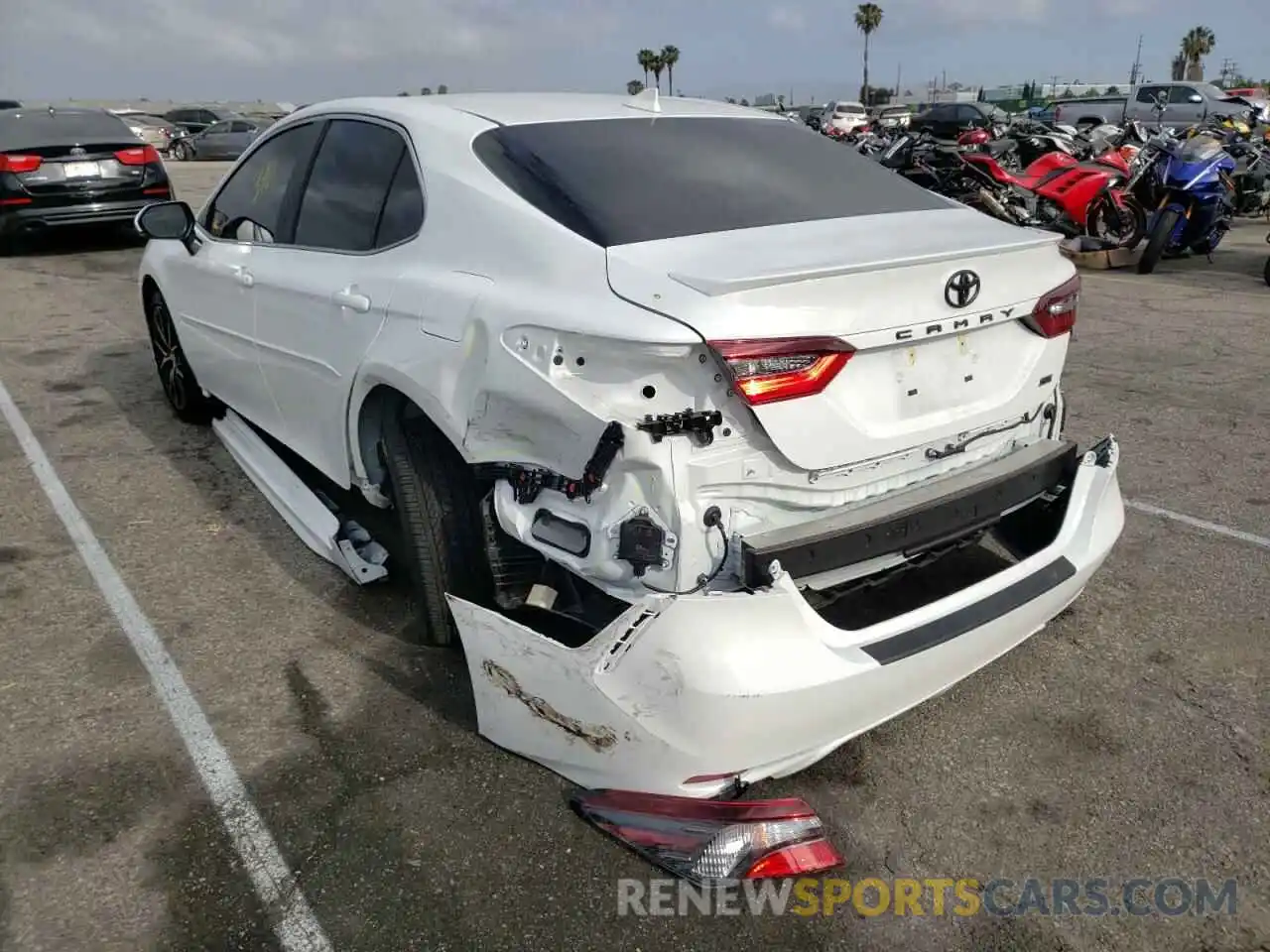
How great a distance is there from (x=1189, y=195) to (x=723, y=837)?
33.2 feet

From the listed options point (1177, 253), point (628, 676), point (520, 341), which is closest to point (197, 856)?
point (628, 676)

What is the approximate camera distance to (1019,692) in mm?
2992

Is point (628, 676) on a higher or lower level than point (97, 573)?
higher

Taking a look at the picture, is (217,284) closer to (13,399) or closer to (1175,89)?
(13,399)

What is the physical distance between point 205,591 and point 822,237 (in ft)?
8.50

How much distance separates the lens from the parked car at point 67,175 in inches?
417

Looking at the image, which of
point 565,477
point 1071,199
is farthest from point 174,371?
point 1071,199

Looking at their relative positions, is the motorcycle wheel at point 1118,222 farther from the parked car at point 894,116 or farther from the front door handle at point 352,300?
the parked car at point 894,116

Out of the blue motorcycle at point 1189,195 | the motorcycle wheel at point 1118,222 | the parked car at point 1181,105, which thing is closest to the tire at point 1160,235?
the blue motorcycle at point 1189,195

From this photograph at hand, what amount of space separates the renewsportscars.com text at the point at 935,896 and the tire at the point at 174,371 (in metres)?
3.93

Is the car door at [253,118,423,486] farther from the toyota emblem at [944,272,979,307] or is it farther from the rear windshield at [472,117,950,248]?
the toyota emblem at [944,272,979,307]

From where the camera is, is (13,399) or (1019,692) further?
(13,399)

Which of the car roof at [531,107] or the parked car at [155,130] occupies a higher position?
the car roof at [531,107]

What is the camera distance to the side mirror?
4.29 meters
